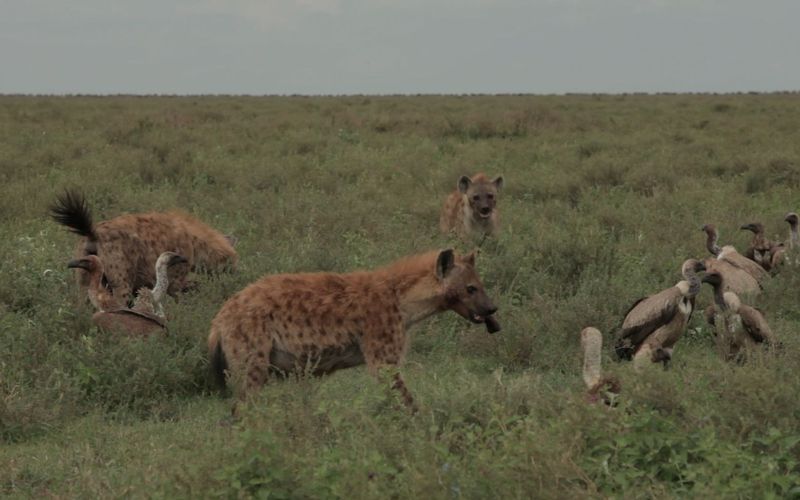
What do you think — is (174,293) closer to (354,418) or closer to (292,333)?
(292,333)

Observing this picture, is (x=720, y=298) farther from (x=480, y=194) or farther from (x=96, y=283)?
(x=480, y=194)

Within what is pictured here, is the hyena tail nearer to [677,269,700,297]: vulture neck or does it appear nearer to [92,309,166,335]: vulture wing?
[92,309,166,335]: vulture wing

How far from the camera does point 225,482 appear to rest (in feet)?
11.8

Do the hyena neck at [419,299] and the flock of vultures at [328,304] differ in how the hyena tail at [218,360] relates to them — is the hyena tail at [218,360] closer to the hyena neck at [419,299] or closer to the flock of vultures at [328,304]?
the flock of vultures at [328,304]

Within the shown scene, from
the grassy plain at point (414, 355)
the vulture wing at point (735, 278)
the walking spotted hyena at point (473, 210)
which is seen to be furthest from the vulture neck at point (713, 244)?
the walking spotted hyena at point (473, 210)

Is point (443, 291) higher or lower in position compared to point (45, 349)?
higher

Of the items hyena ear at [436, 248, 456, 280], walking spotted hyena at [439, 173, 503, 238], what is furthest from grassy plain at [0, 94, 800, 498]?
hyena ear at [436, 248, 456, 280]

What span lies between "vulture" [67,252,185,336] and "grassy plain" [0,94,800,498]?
14 cm

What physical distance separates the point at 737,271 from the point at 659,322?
6.76ft

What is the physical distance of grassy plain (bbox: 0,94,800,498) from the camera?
12.3 ft

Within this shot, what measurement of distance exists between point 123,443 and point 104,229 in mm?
2754

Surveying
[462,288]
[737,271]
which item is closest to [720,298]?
[737,271]

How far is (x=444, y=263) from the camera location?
5773mm

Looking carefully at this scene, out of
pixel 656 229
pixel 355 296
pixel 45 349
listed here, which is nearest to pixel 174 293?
pixel 45 349
